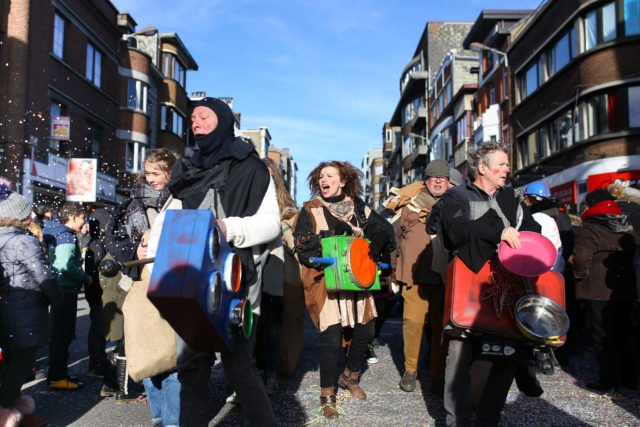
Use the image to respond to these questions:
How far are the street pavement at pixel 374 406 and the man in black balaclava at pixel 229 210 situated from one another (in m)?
1.52

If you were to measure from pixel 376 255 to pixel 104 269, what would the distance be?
2.50 m

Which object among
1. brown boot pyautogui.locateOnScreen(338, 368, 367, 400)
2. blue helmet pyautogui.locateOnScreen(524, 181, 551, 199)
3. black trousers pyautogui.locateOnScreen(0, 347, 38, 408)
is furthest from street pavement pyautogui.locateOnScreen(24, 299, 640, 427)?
blue helmet pyautogui.locateOnScreen(524, 181, 551, 199)

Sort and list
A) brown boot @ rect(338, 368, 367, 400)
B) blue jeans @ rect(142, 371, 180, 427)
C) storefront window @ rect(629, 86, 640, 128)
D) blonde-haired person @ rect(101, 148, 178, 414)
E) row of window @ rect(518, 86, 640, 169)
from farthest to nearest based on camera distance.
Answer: row of window @ rect(518, 86, 640, 169), storefront window @ rect(629, 86, 640, 128), brown boot @ rect(338, 368, 367, 400), blonde-haired person @ rect(101, 148, 178, 414), blue jeans @ rect(142, 371, 180, 427)

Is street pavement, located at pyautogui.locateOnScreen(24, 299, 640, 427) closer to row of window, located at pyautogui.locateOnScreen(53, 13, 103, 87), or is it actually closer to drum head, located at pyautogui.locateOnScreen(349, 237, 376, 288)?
drum head, located at pyautogui.locateOnScreen(349, 237, 376, 288)

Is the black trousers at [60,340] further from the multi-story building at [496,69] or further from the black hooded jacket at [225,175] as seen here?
the multi-story building at [496,69]

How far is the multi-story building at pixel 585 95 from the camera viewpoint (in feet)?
60.1

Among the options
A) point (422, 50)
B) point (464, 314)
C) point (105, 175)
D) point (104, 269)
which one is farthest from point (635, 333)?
point (422, 50)

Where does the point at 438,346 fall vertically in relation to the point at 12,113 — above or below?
below

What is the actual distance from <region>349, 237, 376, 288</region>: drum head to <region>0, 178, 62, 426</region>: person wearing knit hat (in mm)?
2151

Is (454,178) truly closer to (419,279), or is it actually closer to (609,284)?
(419,279)

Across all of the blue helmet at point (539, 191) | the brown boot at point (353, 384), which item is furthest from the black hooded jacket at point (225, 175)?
the blue helmet at point (539, 191)

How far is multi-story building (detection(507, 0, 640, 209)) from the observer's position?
1831 cm

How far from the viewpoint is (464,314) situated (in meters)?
3.36

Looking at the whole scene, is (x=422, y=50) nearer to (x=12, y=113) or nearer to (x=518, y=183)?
(x=518, y=183)
